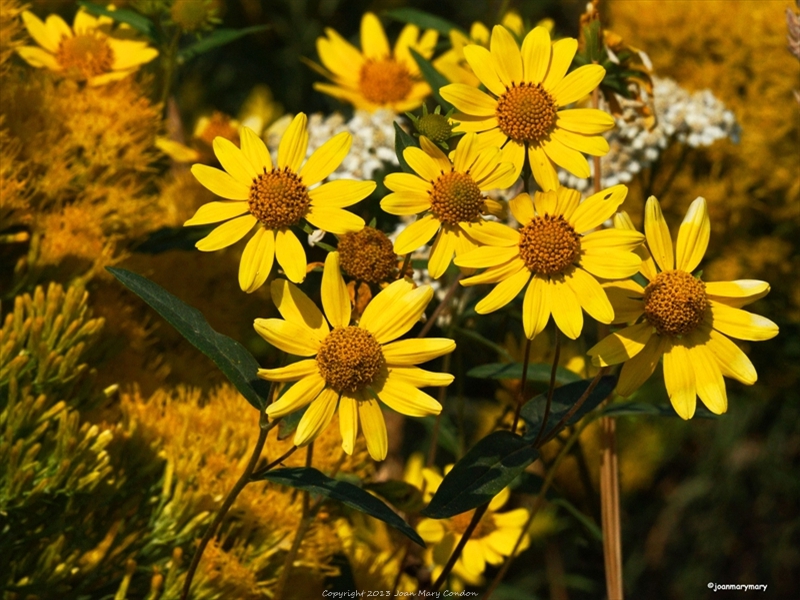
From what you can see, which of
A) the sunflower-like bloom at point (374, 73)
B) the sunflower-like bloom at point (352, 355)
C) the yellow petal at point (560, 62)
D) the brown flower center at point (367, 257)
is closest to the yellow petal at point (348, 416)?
the sunflower-like bloom at point (352, 355)

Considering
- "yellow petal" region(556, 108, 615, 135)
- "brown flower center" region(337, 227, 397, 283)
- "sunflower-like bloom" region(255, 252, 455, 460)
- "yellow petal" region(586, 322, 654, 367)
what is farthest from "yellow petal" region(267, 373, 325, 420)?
"yellow petal" region(556, 108, 615, 135)

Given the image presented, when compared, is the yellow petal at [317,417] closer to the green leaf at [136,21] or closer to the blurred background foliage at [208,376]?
the blurred background foliage at [208,376]

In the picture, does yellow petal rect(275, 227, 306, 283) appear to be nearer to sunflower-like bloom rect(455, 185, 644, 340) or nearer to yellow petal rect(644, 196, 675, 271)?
sunflower-like bloom rect(455, 185, 644, 340)

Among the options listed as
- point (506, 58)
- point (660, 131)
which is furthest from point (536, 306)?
point (660, 131)

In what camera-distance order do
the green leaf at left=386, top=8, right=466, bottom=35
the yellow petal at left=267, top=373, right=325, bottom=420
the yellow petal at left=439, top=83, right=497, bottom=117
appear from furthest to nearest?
1. the green leaf at left=386, top=8, right=466, bottom=35
2. the yellow petal at left=439, top=83, right=497, bottom=117
3. the yellow petal at left=267, top=373, right=325, bottom=420

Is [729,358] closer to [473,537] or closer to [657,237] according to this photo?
[657,237]

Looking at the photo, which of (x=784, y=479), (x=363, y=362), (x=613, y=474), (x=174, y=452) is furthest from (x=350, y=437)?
(x=784, y=479)
